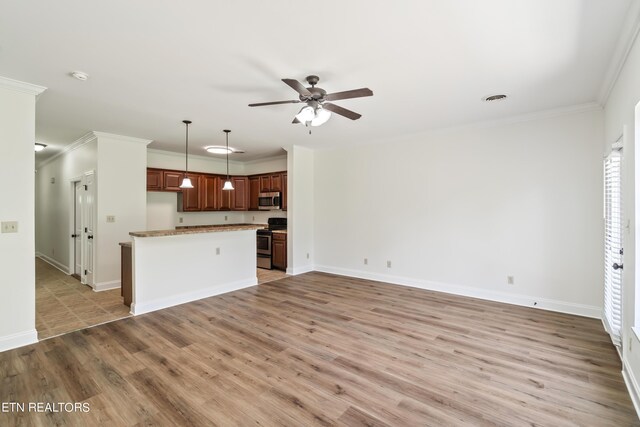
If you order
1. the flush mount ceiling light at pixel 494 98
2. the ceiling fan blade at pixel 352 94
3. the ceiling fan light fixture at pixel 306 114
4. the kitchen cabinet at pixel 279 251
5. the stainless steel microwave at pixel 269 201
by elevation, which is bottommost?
the kitchen cabinet at pixel 279 251

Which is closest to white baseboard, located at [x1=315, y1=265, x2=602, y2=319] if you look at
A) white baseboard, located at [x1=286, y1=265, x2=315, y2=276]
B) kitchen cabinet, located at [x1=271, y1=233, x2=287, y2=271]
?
white baseboard, located at [x1=286, y1=265, x2=315, y2=276]

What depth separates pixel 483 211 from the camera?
4559 mm

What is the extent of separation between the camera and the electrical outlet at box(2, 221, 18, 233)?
2.98 m

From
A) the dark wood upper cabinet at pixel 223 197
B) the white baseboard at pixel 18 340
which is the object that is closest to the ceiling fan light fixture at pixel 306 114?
the white baseboard at pixel 18 340

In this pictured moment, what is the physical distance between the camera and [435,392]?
229 centimetres

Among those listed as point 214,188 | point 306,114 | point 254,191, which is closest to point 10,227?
point 306,114

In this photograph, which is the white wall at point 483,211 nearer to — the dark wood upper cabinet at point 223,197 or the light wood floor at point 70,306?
the dark wood upper cabinet at point 223,197

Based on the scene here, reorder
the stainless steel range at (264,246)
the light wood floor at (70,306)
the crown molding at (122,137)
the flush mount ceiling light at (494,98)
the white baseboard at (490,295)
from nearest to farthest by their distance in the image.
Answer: the flush mount ceiling light at (494,98), the light wood floor at (70,306), the white baseboard at (490,295), the crown molding at (122,137), the stainless steel range at (264,246)

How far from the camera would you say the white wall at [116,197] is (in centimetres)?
504

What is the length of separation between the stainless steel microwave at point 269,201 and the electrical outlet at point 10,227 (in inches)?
177

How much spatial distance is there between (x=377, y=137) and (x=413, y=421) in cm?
448

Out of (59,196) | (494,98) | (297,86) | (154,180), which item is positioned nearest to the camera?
(297,86)

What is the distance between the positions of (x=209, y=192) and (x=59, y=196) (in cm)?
323

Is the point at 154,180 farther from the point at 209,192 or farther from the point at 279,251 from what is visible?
the point at 279,251
